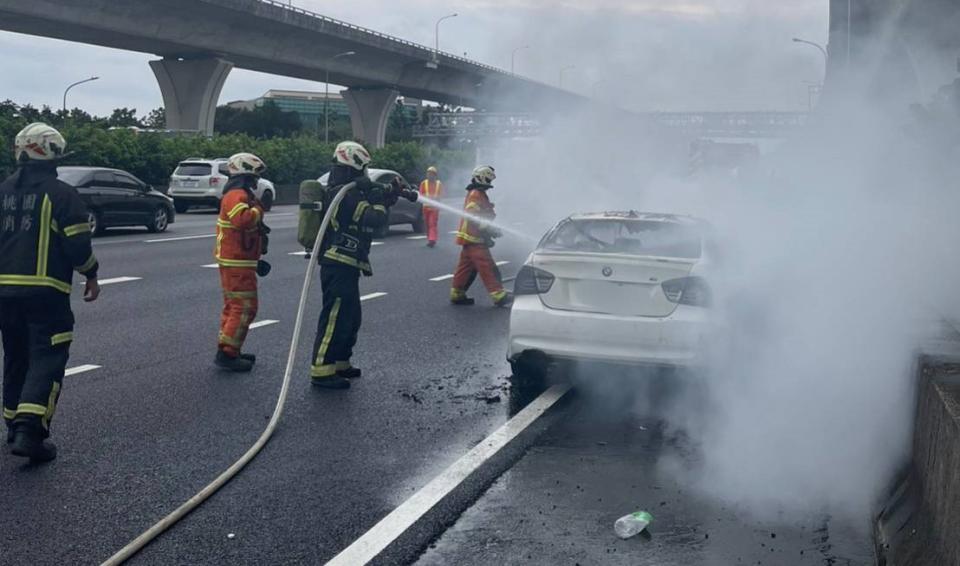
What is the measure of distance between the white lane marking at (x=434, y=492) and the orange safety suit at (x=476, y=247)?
16.5ft

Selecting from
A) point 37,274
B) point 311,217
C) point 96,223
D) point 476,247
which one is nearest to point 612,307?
point 311,217

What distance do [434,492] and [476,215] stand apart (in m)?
7.23

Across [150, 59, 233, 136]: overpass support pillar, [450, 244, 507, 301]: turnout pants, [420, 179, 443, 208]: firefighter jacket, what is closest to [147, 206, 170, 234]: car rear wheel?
[420, 179, 443, 208]: firefighter jacket

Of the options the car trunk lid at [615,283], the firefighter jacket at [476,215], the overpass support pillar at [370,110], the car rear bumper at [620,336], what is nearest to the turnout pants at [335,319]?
the car rear bumper at [620,336]

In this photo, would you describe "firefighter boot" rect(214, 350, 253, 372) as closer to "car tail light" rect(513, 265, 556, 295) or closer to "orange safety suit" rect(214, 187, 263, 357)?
"orange safety suit" rect(214, 187, 263, 357)

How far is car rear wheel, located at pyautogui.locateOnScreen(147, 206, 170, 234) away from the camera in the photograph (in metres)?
23.6

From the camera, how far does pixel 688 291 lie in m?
7.30

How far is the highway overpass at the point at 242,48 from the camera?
3897 cm

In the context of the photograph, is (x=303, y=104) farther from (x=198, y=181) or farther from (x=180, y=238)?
(x=180, y=238)

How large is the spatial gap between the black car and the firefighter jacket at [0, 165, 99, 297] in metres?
15.9

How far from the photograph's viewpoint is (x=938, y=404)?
4.64 meters

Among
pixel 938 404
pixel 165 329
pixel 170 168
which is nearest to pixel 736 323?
pixel 938 404

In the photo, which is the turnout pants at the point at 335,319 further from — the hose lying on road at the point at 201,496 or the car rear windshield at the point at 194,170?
the car rear windshield at the point at 194,170

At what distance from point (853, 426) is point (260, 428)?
3.55 metres
